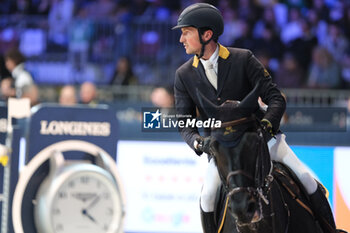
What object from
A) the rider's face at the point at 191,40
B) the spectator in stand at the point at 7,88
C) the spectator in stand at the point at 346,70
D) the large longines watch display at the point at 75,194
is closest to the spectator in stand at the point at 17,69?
the spectator in stand at the point at 7,88

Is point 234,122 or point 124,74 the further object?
point 124,74

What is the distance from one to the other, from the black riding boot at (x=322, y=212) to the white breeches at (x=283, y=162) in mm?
57

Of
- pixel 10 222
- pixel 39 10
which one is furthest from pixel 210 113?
pixel 39 10

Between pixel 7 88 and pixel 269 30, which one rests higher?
pixel 269 30

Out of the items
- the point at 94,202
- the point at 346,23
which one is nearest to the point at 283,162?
the point at 94,202

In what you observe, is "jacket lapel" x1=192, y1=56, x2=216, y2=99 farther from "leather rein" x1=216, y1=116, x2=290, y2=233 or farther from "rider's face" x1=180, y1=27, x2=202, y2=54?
"leather rein" x1=216, y1=116, x2=290, y2=233

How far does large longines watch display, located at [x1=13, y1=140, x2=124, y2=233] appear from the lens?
5.07 metres

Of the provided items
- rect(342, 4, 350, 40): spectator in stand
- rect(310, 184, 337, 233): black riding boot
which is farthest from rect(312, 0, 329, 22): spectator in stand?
rect(310, 184, 337, 233): black riding boot

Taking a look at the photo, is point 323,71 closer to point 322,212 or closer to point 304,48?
point 304,48

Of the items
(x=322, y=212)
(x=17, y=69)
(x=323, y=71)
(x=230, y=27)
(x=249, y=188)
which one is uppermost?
(x=230, y=27)

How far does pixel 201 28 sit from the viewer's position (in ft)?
13.7

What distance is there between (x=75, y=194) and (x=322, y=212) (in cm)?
196

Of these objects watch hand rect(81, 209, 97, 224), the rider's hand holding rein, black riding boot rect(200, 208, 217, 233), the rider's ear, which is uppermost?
the rider's ear

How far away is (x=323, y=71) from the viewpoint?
11.6 m
